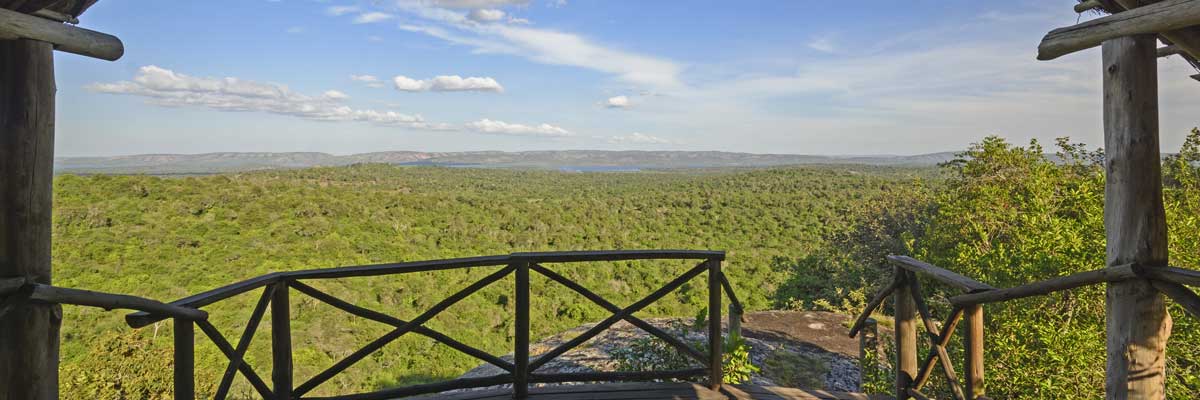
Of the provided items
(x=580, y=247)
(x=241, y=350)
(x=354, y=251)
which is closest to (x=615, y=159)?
(x=580, y=247)

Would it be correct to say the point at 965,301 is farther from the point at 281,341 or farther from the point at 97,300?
the point at 97,300

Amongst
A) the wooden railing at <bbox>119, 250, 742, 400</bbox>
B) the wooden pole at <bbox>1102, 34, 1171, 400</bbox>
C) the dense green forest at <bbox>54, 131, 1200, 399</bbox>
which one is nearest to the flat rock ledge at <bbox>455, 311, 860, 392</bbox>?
the dense green forest at <bbox>54, 131, 1200, 399</bbox>

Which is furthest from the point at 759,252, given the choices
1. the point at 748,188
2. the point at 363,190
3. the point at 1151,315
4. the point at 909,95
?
the point at 1151,315

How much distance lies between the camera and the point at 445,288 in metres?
17.3

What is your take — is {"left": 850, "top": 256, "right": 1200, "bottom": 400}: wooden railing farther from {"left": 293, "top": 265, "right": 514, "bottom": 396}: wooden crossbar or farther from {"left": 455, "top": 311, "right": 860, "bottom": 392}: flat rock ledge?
{"left": 455, "top": 311, "right": 860, "bottom": 392}: flat rock ledge

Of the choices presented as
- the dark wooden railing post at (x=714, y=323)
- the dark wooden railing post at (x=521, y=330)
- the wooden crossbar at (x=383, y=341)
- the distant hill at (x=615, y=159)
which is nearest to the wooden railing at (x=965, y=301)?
the dark wooden railing post at (x=714, y=323)

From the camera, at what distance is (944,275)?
2.42 metres

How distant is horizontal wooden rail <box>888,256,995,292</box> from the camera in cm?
227

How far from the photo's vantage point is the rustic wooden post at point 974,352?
2.29 meters

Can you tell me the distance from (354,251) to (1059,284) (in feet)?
63.7

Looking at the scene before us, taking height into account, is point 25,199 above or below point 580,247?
above

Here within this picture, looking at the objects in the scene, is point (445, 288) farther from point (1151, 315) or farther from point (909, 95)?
point (1151, 315)

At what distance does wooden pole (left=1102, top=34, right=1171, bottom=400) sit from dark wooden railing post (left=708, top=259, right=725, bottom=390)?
5.17ft

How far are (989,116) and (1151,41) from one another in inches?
617
